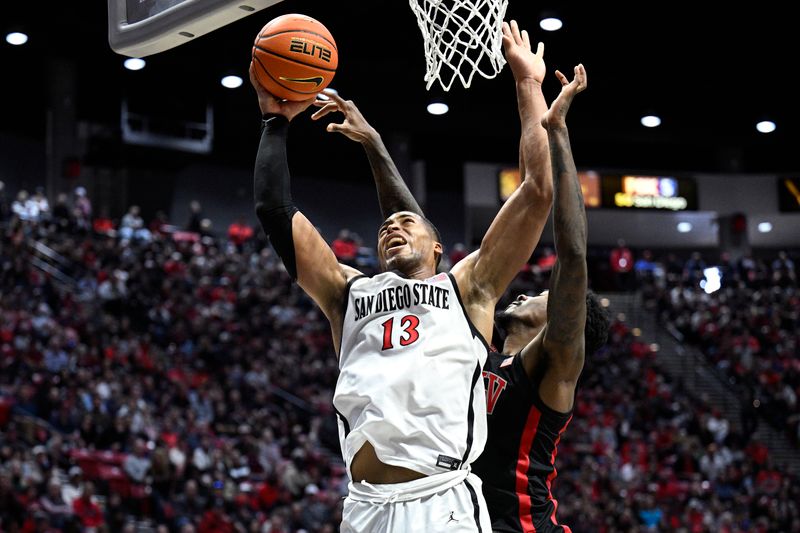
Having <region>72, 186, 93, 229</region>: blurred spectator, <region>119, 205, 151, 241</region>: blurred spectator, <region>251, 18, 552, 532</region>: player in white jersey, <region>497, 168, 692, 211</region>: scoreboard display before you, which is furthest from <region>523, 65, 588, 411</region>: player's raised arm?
<region>497, 168, 692, 211</region>: scoreboard display

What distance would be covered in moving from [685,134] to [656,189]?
227cm

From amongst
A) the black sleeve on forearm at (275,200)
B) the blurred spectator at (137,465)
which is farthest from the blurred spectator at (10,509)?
the black sleeve on forearm at (275,200)

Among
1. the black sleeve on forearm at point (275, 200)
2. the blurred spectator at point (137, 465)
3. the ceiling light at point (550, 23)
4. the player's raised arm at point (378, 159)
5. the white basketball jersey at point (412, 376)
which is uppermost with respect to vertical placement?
the ceiling light at point (550, 23)

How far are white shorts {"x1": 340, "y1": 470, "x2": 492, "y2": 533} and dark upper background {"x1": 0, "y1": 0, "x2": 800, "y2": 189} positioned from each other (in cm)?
1185

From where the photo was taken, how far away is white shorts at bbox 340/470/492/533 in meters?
3.05

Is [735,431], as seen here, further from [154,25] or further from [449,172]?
[154,25]

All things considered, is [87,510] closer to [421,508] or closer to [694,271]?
[421,508]

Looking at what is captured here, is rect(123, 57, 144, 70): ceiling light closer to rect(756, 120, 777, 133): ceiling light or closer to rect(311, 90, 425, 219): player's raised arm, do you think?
rect(311, 90, 425, 219): player's raised arm

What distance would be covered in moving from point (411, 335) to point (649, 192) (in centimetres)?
2199

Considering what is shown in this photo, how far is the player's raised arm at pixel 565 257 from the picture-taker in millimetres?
3420

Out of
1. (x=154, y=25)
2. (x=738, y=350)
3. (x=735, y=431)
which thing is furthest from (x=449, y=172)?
(x=154, y=25)

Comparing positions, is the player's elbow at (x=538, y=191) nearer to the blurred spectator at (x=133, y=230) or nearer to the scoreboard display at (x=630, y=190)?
the blurred spectator at (x=133, y=230)

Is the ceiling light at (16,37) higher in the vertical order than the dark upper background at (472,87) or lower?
lower

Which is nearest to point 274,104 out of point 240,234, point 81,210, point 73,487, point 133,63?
point 73,487
